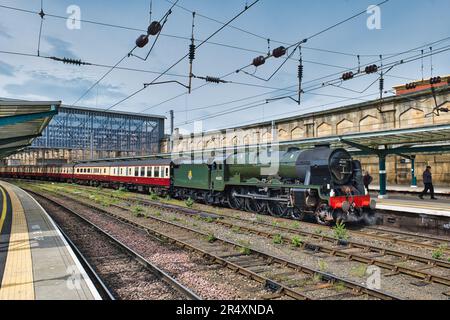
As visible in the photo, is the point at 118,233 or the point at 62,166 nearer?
the point at 118,233

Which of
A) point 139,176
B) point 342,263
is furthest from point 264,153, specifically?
point 139,176

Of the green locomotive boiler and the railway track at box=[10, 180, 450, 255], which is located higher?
the green locomotive boiler

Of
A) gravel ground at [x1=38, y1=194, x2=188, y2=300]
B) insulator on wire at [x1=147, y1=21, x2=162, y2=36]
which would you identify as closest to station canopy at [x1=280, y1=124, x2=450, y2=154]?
insulator on wire at [x1=147, y1=21, x2=162, y2=36]

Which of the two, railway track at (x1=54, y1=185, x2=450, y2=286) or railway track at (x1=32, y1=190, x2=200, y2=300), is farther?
railway track at (x1=54, y1=185, x2=450, y2=286)

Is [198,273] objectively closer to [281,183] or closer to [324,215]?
[324,215]

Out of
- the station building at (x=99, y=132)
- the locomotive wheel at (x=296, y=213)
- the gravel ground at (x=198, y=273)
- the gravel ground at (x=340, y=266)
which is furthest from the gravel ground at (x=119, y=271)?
the station building at (x=99, y=132)

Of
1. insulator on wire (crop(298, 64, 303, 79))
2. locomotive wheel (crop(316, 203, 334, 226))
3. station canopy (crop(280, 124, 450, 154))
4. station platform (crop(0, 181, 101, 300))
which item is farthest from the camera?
station canopy (crop(280, 124, 450, 154))

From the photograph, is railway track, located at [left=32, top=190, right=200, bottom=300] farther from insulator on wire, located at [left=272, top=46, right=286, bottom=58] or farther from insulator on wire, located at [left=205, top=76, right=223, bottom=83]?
insulator on wire, located at [left=272, top=46, right=286, bottom=58]

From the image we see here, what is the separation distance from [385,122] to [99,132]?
5050 cm

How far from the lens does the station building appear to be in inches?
2288

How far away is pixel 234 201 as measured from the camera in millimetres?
18984

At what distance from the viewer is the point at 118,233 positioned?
1222 cm

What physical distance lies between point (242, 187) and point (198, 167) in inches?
160
